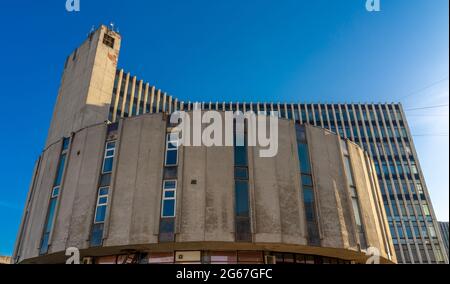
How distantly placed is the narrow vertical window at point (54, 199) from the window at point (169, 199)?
7.74 metres

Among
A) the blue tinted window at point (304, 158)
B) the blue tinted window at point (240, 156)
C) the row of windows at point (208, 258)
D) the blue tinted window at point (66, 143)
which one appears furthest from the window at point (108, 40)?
the blue tinted window at point (304, 158)

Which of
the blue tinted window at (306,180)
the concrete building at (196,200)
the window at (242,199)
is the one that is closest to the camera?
the concrete building at (196,200)

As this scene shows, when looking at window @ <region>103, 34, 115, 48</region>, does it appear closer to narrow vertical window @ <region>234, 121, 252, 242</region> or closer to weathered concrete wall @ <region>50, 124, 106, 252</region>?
weathered concrete wall @ <region>50, 124, 106, 252</region>

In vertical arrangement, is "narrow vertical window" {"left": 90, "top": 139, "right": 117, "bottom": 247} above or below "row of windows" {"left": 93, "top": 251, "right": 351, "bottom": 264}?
above

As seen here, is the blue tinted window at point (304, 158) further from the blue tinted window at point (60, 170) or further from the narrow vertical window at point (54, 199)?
the blue tinted window at point (60, 170)

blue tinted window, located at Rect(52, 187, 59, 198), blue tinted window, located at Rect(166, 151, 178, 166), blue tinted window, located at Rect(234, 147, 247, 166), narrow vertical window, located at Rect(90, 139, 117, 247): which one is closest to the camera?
narrow vertical window, located at Rect(90, 139, 117, 247)

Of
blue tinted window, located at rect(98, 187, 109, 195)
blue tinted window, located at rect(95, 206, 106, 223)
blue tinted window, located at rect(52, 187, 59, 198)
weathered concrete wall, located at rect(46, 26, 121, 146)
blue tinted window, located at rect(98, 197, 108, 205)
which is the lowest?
blue tinted window, located at rect(95, 206, 106, 223)

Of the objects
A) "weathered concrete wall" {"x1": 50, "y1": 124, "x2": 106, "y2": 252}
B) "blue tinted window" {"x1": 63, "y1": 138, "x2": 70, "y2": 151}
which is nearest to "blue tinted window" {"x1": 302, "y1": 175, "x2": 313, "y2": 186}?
"weathered concrete wall" {"x1": 50, "y1": 124, "x2": 106, "y2": 252}

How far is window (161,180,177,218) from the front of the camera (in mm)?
23408

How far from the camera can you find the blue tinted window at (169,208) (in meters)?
23.4

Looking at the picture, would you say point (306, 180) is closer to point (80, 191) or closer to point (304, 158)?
point (304, 158)

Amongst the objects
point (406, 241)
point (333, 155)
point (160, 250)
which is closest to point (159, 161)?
point (160, 250)

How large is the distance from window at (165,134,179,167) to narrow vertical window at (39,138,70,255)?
791cm

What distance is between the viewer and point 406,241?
2552 inches
